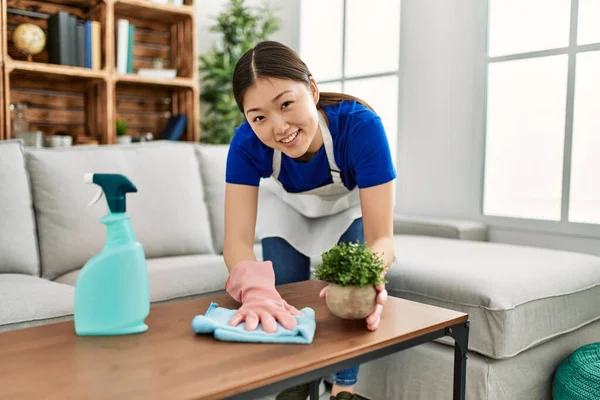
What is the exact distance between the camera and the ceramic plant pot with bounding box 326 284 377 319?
1084mm

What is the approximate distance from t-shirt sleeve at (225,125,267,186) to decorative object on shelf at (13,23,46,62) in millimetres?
1771

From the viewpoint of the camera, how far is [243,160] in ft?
4.76

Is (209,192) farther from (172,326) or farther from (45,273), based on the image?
(172,326)

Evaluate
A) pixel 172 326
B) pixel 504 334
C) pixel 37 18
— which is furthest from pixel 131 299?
pixel 37 18

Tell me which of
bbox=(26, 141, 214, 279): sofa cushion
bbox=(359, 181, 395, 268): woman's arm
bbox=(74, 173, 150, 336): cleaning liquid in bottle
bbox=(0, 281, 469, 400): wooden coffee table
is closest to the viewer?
bbox=(0, 281, 469, 400): wooden coffee table

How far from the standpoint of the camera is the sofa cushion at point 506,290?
1595 mm

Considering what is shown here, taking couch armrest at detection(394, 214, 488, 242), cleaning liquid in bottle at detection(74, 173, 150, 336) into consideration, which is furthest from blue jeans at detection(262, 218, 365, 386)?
couch armrest at detection(394, 214, 488, 242)

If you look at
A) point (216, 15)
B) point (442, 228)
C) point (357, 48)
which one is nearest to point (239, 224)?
point (442, 228)

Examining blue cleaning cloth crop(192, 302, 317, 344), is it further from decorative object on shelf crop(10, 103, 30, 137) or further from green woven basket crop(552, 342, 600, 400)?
decorative object on shelf crop(10, 103, 30, 137)

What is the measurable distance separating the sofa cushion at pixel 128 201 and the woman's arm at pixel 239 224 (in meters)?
0.91

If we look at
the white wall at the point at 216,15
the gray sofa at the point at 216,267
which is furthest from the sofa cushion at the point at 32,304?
the white wall at the point at 216,15

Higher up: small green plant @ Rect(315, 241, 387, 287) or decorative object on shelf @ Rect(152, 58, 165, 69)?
decorative object on shelf @ Rect(152, 58, 165, 69)

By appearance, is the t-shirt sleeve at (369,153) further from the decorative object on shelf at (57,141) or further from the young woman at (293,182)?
the decorative object on shelf at (57,141)

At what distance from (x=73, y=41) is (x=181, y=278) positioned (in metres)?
1.54
